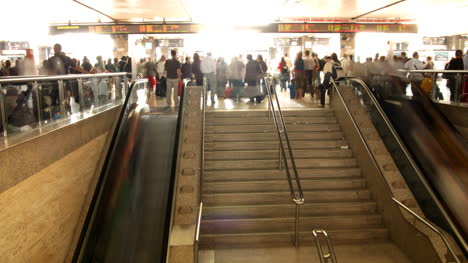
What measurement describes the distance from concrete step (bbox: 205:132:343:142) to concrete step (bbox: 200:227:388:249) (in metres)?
2.66

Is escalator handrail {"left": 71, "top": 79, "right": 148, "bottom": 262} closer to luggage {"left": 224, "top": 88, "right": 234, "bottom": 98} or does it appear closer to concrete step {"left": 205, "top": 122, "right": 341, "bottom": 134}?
concrete step {"left": 205, "top": 122, "right": 341, "bottom": 134}

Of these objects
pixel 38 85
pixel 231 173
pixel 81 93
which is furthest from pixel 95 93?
pixel 231 173

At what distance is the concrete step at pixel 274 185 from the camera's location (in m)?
7.29

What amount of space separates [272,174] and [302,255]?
6.64 ft

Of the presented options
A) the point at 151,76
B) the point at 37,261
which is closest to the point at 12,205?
the point at 37,261

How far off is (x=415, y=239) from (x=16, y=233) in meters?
4.95

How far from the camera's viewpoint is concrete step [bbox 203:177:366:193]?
7293 mm

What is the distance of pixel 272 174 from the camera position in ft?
25.1

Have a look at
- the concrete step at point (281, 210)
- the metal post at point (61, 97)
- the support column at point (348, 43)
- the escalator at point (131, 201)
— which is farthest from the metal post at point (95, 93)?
the support column at point (348, 43)

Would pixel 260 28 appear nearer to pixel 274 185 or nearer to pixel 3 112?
pixel 274 185

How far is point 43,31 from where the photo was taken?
53.3ft

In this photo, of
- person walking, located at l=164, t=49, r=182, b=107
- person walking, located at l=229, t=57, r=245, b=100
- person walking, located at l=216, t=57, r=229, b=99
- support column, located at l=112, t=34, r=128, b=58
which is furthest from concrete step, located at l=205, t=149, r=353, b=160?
support column, located at l=112, t=34, r=128, b=58

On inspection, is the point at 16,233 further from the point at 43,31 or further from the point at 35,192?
the point at 43,31

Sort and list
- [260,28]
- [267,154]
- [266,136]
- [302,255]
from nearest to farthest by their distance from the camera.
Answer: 1. [302,255]
2. [267,154]
3. [266,136]
4. [260,28]
